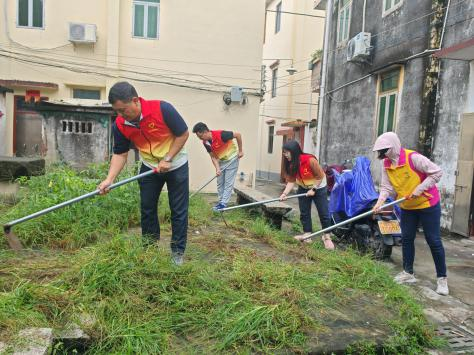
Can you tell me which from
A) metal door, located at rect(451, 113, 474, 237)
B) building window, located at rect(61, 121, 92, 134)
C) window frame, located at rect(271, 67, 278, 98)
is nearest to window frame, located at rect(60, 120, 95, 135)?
building window, located at rect(61, 121, 92, 134)

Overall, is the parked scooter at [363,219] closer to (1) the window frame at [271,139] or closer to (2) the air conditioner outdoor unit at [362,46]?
(2) the air conditioner outdoor unit at [362,46]

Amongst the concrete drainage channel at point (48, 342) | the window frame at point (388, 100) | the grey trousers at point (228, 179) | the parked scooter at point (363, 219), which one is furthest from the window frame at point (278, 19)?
the concrete drainage channel at point (48, 342)

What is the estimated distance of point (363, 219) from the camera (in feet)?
16.7

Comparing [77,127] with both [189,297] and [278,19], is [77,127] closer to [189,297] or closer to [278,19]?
[189,297]

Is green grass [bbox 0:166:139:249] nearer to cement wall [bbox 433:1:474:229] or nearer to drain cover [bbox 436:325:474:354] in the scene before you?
drain cover [bbox 436:325:474:354]

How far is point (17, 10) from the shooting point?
10.6 metres

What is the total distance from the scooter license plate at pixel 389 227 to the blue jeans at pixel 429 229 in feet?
1.78

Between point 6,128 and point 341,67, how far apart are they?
9.16 meters

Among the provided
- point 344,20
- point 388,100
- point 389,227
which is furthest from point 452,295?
point 344,20

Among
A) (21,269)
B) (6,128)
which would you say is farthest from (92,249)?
(6,128)

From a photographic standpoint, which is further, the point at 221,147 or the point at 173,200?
the point at 221,147

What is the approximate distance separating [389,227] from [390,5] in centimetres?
651

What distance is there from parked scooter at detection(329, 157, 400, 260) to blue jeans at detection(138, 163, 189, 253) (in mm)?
2436

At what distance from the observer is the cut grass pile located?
2354 millimetres
